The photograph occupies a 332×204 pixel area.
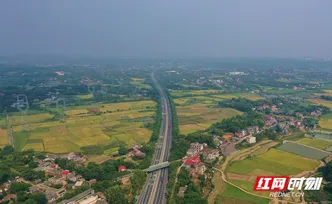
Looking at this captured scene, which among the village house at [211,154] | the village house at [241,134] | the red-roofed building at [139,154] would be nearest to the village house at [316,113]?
the village house at [241,134]

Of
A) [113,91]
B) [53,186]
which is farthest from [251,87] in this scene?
[53,186]

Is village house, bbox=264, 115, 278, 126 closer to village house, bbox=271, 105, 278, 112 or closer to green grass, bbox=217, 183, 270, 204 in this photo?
village house, bbox=271, 105, 278, 112

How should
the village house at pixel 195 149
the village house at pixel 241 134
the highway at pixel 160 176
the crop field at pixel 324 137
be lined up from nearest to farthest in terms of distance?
the highway at pixel 160 176
the village house at pixel 195 149
the crop field at pixel 324 137
the village house at pixel 241 134

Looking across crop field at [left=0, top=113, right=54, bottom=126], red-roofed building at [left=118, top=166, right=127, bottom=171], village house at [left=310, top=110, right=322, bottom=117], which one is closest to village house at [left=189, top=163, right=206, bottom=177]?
red-roofed building at [left=118, top=166, right=127, bottom=171]

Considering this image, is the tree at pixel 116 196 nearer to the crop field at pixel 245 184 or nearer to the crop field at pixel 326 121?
the crop field at pixel 245 184

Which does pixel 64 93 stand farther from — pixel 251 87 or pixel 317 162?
pixel 317 162

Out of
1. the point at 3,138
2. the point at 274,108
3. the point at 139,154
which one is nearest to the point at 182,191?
the point at 139,154
